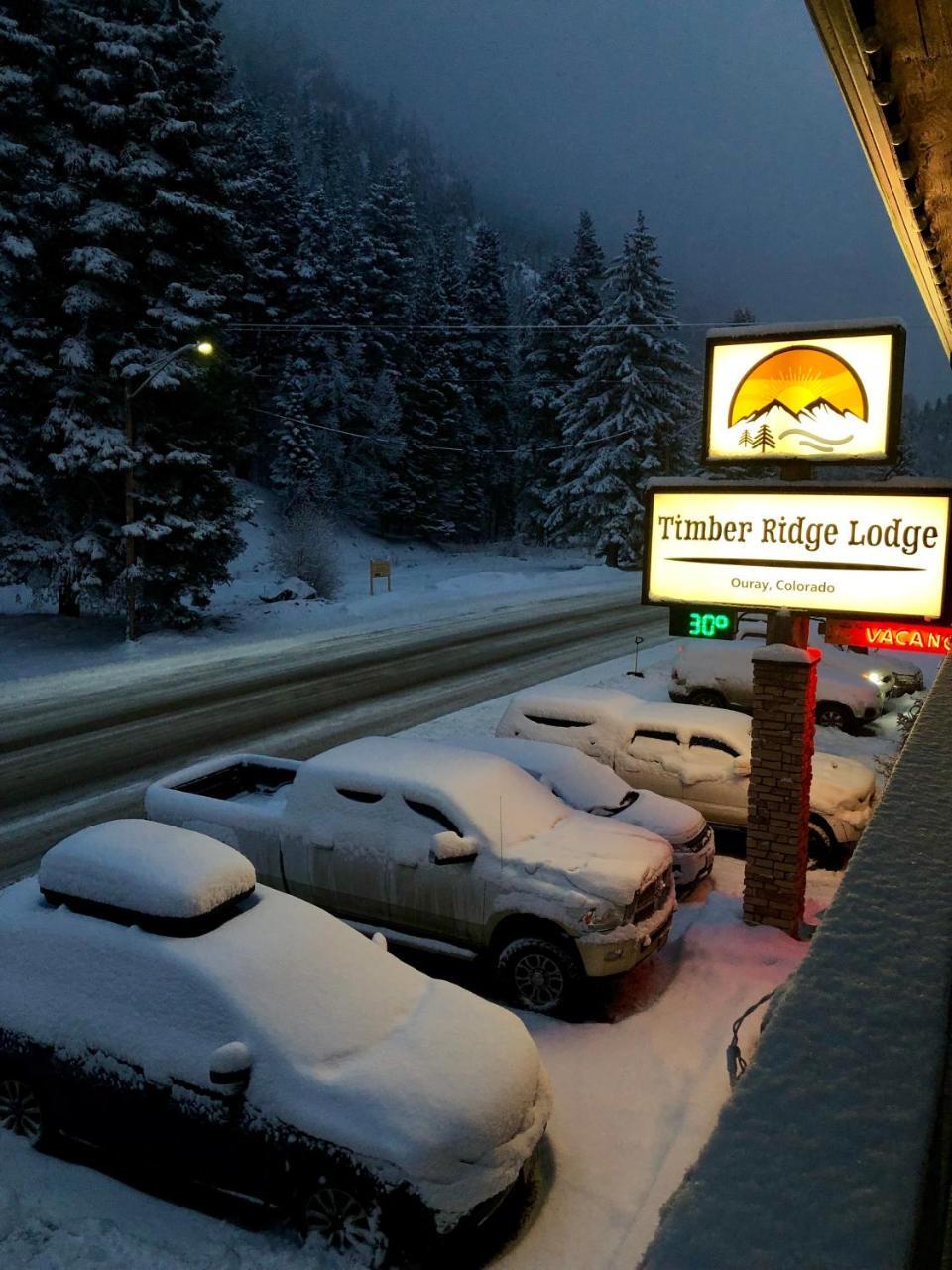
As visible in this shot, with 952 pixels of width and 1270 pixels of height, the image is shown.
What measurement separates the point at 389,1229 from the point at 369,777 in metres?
4.32

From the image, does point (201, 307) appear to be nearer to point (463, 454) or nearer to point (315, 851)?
point (315, 851)

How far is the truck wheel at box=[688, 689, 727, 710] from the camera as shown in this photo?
18516 mm

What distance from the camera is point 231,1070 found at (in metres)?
4.84

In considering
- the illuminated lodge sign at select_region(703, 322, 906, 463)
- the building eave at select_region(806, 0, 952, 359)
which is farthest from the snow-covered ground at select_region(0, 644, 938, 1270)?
the building eave at select_region(806, 0, 952, 359)

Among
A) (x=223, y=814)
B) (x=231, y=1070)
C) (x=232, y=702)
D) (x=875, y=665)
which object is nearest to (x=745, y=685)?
(x=875, y=665)

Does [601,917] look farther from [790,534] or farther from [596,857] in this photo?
[790,534]

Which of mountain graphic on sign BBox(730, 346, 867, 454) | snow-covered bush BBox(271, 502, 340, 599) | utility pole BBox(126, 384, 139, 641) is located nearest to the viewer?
mountain graphic on sign BBox(730, 346, 867, 454)

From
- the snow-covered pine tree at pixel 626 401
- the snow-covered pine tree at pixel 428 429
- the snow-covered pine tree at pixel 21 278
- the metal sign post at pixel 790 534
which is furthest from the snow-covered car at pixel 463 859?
the snow-covered pine tree at pixel 428 429

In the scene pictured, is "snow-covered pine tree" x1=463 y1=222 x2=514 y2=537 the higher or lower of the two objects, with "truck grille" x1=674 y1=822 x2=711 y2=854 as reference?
higher

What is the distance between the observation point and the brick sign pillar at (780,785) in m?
9.16

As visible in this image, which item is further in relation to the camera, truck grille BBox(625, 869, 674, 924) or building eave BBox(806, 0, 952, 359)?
truck grille BBox(625, 869, 674, 924)

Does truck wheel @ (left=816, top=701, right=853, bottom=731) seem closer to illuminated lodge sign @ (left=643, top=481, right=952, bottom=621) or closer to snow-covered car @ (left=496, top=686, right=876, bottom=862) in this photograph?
snow-covered car @ (left=496, top=686, right=876, bottom=862)

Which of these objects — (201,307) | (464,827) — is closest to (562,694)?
(464,827)

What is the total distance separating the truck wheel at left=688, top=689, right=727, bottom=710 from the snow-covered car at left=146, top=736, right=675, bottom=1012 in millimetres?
9886
